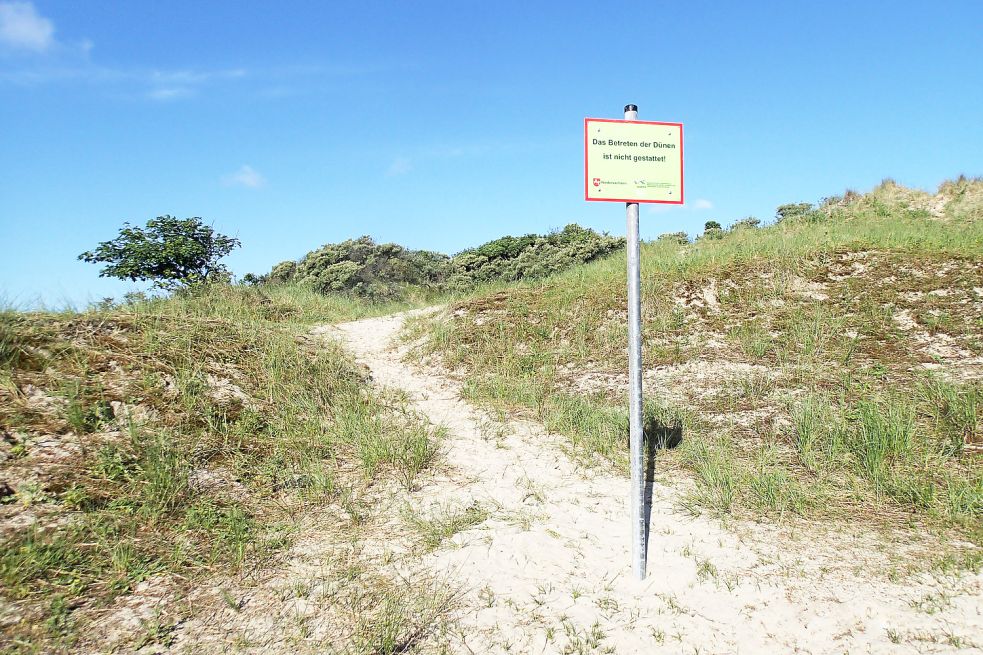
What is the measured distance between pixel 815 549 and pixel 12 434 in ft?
21.0

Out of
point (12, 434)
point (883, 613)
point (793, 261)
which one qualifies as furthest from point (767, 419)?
point (12, 434)

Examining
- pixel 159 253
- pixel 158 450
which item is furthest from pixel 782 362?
pixel 159 253

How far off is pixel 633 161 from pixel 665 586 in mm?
2767

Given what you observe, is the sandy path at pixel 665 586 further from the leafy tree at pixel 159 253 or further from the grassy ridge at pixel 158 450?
the leafy tree at pixel 159 253

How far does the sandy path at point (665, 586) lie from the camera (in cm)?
329

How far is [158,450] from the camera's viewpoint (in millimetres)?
5094

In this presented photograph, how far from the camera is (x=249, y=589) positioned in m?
3.81

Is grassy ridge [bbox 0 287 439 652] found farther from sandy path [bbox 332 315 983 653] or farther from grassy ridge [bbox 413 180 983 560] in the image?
grassy ridge [bbox 413 180 983 560]

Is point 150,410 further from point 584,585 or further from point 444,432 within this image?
point 584,585

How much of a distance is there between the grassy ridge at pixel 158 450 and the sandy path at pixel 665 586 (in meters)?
1.28

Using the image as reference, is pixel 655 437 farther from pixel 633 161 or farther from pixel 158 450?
pixel 158 450

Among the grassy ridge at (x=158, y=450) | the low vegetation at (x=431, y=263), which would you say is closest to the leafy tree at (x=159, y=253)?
the low vegetation at (x=431, y=263)

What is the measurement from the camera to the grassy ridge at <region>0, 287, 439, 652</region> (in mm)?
3895

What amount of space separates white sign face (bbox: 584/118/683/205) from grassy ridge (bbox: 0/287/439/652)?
3254 mm
